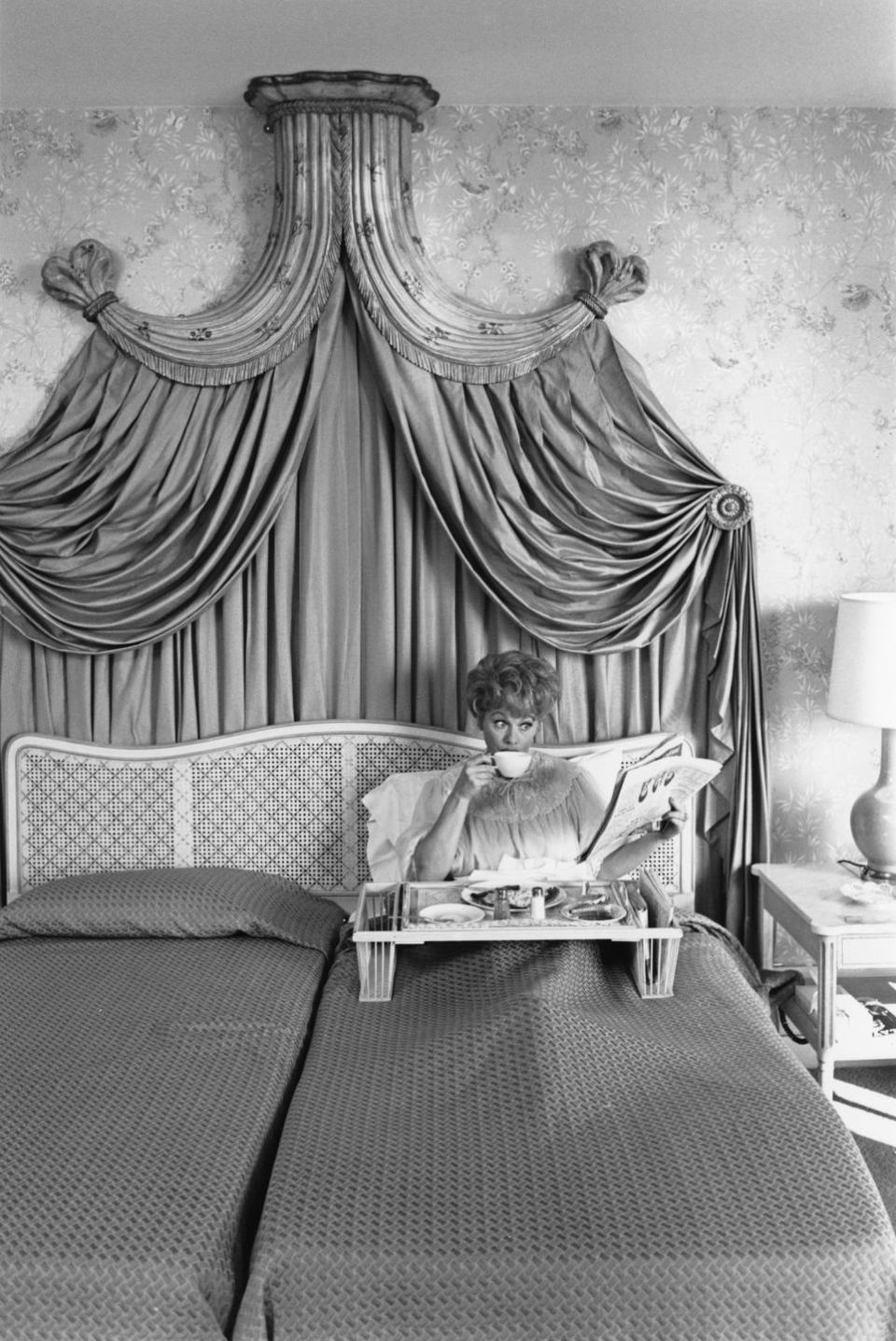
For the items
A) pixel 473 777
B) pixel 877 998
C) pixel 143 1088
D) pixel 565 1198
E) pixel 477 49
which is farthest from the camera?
pixel 877 998

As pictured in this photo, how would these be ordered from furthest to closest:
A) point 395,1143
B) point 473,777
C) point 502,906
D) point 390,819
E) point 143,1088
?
point 390,819
point 473,777
point 502,906
point 143,1088
point 395,1143

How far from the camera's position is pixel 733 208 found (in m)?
3.76

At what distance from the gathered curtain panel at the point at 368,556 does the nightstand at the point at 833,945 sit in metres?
0.31

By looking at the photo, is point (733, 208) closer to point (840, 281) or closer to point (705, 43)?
point (840, 281)

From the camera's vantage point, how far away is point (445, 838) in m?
3.33

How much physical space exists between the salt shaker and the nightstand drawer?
82 cm

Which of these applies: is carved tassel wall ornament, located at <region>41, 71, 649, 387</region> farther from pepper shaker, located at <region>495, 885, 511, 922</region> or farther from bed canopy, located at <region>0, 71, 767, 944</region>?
pepper shaker, located at <region>495, 885, 511, 922</region>

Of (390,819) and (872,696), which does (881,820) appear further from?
(390,819)

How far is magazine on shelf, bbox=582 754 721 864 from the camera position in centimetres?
314

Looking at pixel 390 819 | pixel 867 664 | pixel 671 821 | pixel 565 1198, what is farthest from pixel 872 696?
pixel 565 1198

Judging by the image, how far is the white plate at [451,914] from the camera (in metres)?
3.06

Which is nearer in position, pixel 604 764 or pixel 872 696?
pixel 872 696

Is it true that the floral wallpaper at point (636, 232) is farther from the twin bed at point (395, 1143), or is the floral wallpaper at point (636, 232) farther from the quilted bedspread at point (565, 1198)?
the quilted bedspread at point (565, 1198)

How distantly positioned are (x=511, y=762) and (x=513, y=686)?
20 cm
